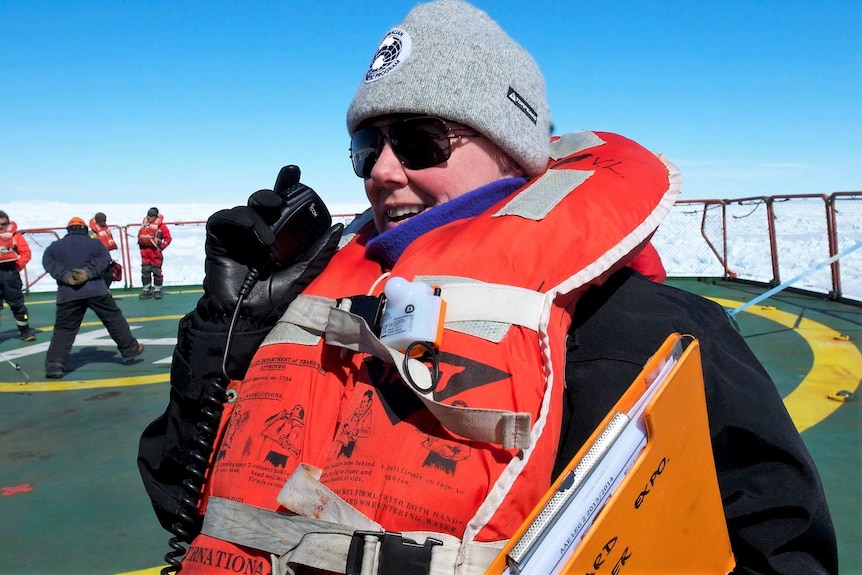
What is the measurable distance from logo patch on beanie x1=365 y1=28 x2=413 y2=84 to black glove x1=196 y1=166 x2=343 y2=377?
1.29 feet

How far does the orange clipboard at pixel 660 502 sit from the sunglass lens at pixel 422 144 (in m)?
0.66

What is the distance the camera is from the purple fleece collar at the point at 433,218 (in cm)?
148

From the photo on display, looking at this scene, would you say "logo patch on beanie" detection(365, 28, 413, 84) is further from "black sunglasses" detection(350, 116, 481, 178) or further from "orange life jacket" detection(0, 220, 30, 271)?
"orange life jacket" detection(0, 220, 30, 271)

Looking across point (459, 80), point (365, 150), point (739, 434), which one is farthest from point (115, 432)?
point (739, 434)

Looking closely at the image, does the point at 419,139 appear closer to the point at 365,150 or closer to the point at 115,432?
the point at 365,150

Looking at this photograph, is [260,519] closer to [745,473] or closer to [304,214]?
[304,214]

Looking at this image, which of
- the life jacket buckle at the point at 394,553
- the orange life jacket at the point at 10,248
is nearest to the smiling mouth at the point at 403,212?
the life jacket buckle at the point at 394,553

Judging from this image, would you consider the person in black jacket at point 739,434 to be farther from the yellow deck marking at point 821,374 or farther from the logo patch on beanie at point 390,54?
the yellow deck marking at point 821,374

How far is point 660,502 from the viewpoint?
3.78ft

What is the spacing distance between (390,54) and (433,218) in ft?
1.41

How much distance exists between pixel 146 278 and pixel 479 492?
1426 centimetres

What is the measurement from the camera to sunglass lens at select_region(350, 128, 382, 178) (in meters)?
1.59

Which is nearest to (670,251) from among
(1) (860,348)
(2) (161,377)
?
(1) (860,348)

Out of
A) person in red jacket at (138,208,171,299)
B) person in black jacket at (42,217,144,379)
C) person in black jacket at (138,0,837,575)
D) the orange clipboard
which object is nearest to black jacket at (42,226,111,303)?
person in black jacket at (42,217,144,379)
